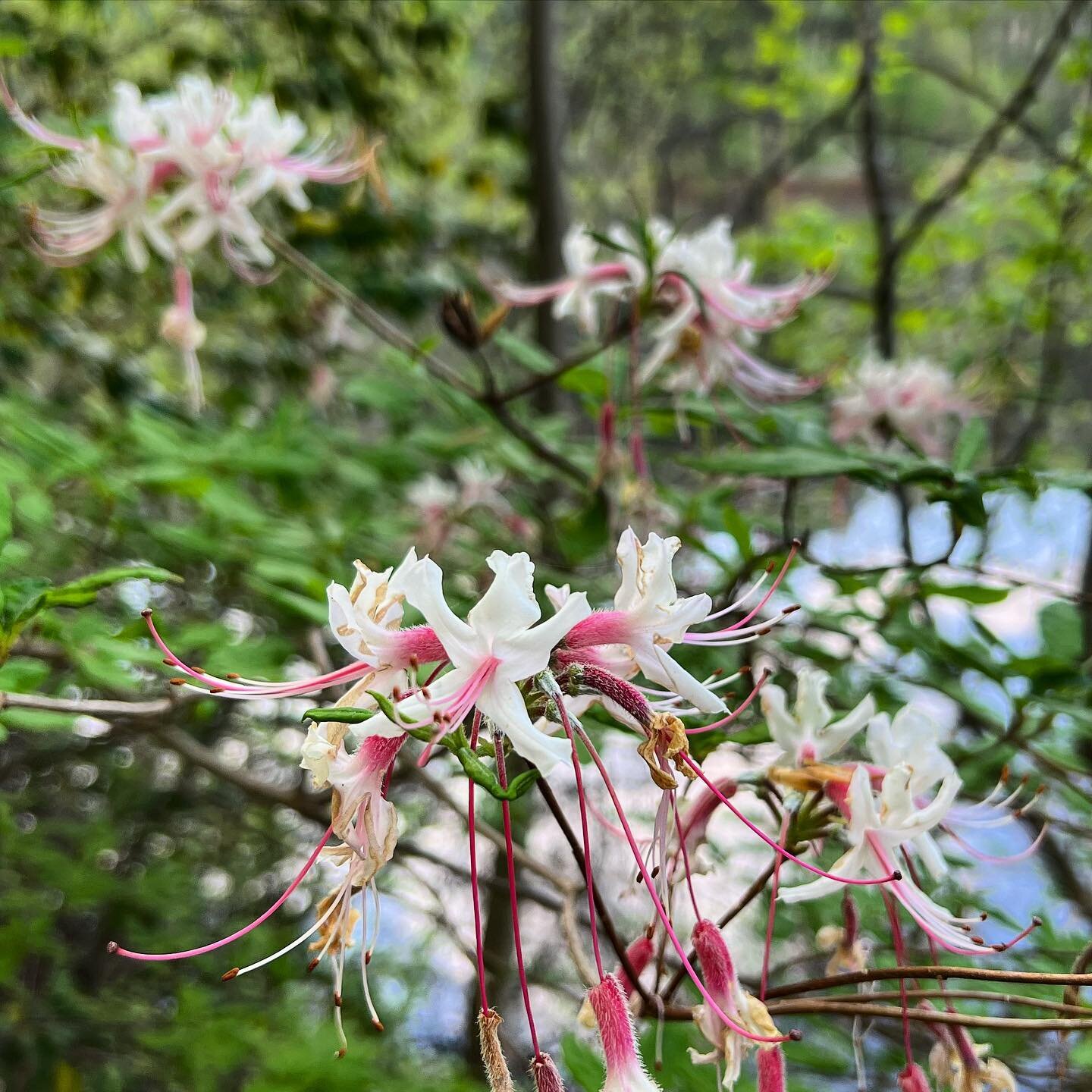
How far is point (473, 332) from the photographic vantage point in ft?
2.98

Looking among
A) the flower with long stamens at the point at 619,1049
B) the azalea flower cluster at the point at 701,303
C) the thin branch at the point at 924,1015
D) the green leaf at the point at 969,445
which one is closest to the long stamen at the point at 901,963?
the thin branch at the point at 924,1015

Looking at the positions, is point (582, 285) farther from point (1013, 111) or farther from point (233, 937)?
point (1013, 111)

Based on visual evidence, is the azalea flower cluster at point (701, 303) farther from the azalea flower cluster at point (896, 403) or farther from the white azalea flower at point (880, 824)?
the white azalea flower at point (880, 824)

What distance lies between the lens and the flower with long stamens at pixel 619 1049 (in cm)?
44

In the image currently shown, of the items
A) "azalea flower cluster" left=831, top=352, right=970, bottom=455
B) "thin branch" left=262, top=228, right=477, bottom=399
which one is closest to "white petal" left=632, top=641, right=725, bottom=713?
"thin branch" left=262, top=228, right=477, bottom=399

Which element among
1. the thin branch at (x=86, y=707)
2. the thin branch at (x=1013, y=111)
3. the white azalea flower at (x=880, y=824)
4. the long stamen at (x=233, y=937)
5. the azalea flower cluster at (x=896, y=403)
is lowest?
the long stamen at (x=233, y=937)

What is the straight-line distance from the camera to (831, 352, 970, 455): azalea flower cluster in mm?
1320

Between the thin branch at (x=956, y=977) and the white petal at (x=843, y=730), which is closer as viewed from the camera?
the thin branch at (x=956, y=977)

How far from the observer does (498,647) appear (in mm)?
423

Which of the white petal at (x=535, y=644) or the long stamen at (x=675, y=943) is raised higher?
the white petal at (x=535, y=644)

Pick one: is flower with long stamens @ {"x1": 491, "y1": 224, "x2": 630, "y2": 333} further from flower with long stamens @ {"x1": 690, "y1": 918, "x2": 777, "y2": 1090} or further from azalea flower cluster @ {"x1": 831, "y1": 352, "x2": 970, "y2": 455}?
flower with long stamens @ {"x1": 690, "y1": 918, "x2": 777, "y2": 1090}

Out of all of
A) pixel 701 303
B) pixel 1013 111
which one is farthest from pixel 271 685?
pixel 1013 111

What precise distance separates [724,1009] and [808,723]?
203 millimetres

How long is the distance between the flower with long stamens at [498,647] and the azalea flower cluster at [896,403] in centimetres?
100
